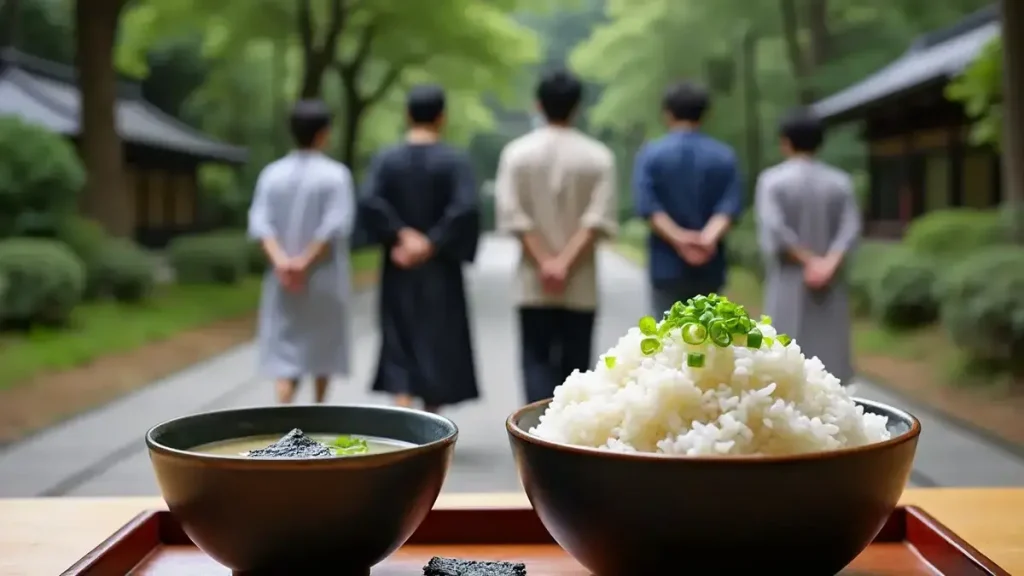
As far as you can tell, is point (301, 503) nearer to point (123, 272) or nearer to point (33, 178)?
point (33, 178)

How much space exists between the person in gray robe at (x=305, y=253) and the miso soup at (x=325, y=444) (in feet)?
9.85

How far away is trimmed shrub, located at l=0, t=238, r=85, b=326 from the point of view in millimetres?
7121

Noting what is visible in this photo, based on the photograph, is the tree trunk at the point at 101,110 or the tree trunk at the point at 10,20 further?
the tree trunk at the point at 10,20

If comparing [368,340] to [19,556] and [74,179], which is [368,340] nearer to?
[74,179]

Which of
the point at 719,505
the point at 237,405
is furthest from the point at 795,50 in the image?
the point at 719,505

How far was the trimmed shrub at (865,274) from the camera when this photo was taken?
767 cm

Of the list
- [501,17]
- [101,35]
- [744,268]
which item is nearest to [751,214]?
[744,268]

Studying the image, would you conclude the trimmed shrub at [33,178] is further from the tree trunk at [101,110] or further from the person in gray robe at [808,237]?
the person in gray robe at [808,237]

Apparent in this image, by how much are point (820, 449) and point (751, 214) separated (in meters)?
11.4

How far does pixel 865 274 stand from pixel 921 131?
8.37ft

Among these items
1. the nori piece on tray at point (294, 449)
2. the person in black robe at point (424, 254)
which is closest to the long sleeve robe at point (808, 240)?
the person in black robe at point (424, 254)

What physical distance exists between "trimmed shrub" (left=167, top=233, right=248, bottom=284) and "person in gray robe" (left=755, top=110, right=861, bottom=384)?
7954 mm

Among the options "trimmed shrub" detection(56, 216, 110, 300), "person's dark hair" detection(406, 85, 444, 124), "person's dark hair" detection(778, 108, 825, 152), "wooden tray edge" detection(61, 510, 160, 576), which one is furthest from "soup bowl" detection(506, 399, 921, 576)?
"trimmed shrub" detection(56, 216, 110, 300)

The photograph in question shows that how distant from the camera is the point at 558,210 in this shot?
3.67m
